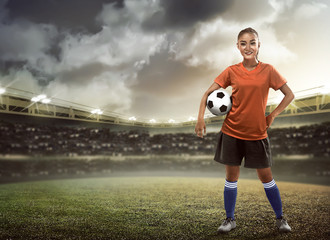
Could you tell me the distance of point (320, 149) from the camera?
21.1 m

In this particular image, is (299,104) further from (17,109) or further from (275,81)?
(17,109)

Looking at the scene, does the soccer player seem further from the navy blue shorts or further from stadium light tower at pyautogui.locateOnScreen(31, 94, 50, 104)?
stadium light tower at pyautogui.locateOnScreen(31, 94, 50, 104)

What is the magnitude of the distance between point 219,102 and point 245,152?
72 centimetres

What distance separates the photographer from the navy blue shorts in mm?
2848

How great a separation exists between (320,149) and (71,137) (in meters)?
25.8

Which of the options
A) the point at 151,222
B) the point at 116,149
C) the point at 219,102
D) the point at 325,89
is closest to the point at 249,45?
the point at 219,102

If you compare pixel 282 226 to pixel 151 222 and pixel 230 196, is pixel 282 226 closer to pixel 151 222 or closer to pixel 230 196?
pixel 230 196

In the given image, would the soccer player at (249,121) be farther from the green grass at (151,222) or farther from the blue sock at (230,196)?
the green grass at (151,222)

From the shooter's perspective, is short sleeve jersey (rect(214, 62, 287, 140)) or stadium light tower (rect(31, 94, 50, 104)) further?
stadium light tower (rect(31, 94, 50, 104))

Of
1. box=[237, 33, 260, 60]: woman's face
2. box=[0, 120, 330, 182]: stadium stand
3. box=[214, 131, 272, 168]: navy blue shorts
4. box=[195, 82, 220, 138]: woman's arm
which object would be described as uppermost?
box=[237, 33, 260, 60]: woman's face

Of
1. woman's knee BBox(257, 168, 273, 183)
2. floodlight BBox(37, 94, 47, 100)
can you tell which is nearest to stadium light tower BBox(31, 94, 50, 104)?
floodlight BBox(37, 94, 47, 100)

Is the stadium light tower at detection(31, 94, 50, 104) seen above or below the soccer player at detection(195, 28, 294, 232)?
above

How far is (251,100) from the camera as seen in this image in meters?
2.86

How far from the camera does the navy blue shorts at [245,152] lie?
285cm
